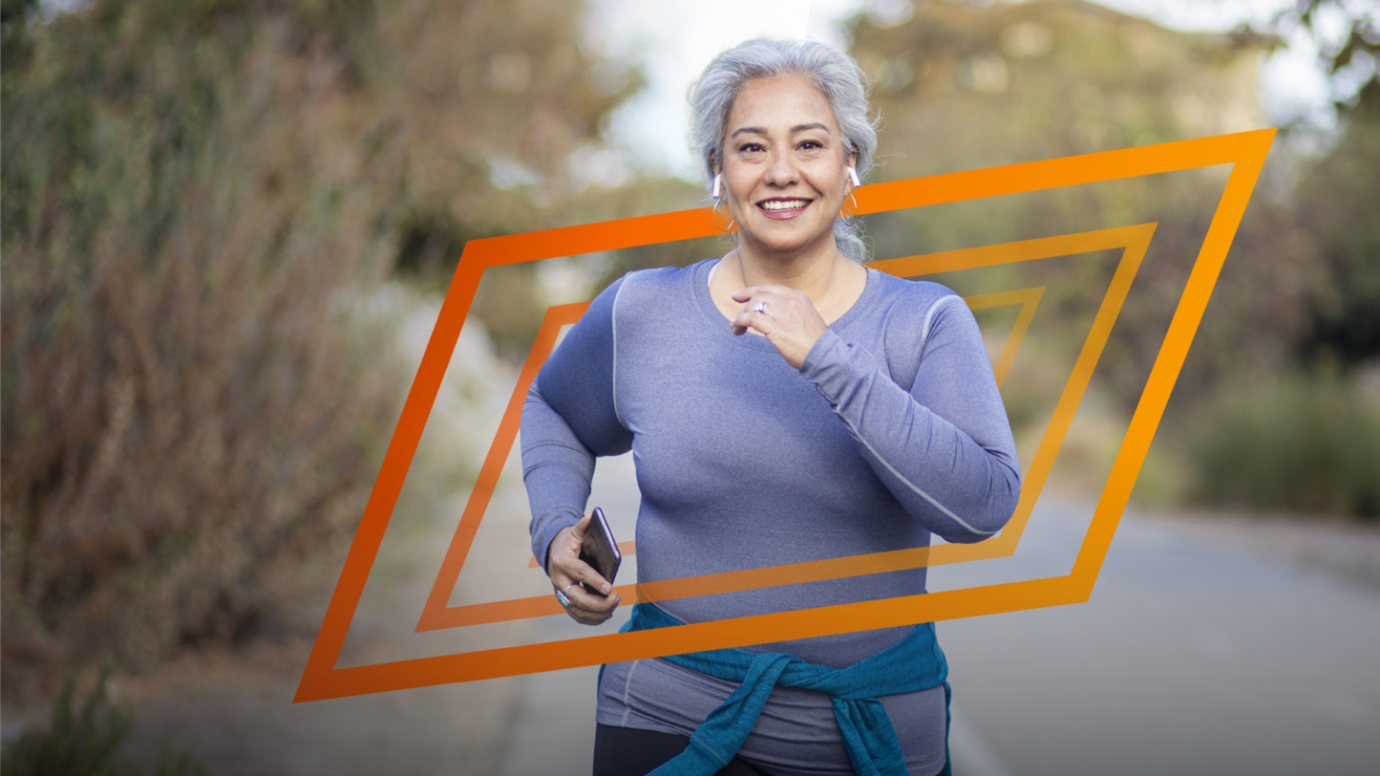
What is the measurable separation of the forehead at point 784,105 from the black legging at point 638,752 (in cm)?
100

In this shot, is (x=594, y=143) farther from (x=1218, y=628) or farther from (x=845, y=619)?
(x=845, y=619)

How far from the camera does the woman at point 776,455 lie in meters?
1.86

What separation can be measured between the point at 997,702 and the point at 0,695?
5.00 metres

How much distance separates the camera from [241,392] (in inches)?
248

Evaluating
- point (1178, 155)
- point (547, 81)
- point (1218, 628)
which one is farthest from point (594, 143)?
point (1178, 155)

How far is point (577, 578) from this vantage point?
6.50 feet

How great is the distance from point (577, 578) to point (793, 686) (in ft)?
1.28

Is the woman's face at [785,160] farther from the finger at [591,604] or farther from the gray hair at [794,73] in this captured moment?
the finger at [591,604]

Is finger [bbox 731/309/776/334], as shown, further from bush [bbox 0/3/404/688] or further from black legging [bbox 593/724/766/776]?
bush [bbox 0/3/404/688]

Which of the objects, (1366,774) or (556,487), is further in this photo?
(1366,774)

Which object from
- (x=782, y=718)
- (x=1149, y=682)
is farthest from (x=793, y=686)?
(x=1149, y=682)

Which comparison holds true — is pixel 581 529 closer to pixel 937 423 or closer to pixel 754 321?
pixel 754 321

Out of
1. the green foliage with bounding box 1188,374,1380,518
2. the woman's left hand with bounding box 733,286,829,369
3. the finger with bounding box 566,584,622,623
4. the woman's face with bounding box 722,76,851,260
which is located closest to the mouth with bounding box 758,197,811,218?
the woman's face with bounding box 722,76,851,260

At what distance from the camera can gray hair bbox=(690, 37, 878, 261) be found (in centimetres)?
193
